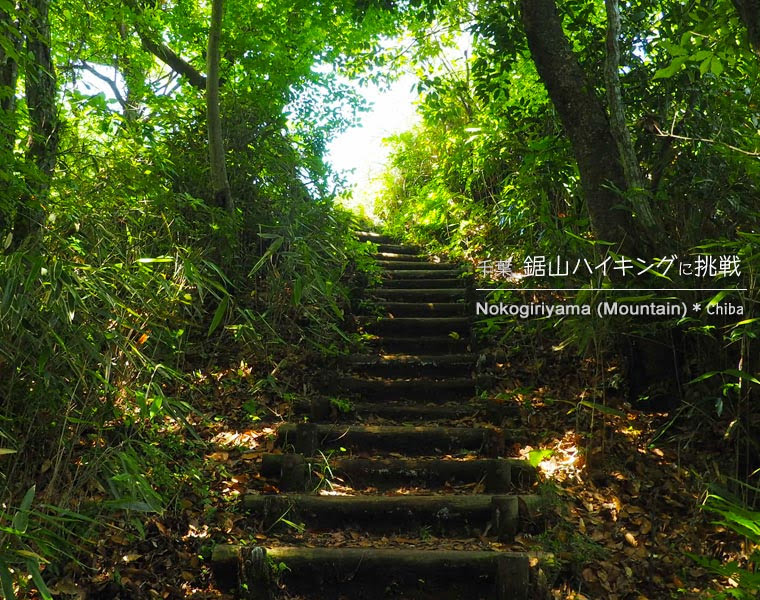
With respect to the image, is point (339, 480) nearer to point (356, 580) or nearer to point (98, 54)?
point (356, 580)

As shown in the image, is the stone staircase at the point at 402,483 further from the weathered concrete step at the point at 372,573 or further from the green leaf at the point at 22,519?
the green leaf at the point at 22,519

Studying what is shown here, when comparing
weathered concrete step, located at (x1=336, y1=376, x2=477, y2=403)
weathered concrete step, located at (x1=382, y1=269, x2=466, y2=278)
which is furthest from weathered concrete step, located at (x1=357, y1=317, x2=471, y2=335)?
weathered concrete step, located at (x1=382, y1=269, x2=466, y2=278)

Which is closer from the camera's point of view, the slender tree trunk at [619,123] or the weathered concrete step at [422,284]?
the slender tree trunk at [619,123]

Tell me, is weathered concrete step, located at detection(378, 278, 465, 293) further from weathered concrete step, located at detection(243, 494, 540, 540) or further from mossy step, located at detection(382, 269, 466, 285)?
weathered concrete step, located at detection(243, 494, 540, 540)

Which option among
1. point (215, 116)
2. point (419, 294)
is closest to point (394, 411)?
point (419, 294)

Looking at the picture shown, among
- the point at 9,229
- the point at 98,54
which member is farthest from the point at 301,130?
the point at 9,229

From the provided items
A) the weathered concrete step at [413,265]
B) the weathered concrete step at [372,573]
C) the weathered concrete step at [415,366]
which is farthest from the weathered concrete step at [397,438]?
the weathered concrete step at [413,265]

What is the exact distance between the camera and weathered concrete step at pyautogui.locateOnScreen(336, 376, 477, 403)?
5098 millimetres

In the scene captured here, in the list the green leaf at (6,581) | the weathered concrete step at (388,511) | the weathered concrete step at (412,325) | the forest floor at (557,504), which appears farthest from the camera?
the weathered concrete step at (412,325)

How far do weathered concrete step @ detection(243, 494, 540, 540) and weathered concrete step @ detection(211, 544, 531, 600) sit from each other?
0.40m

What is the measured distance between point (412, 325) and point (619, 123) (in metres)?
2.68

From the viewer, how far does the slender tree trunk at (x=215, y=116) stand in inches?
202

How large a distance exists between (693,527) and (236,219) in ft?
13.7

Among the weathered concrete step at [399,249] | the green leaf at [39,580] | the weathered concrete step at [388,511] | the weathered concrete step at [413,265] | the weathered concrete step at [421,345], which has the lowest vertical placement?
the weathered concrete step at [388,511]
